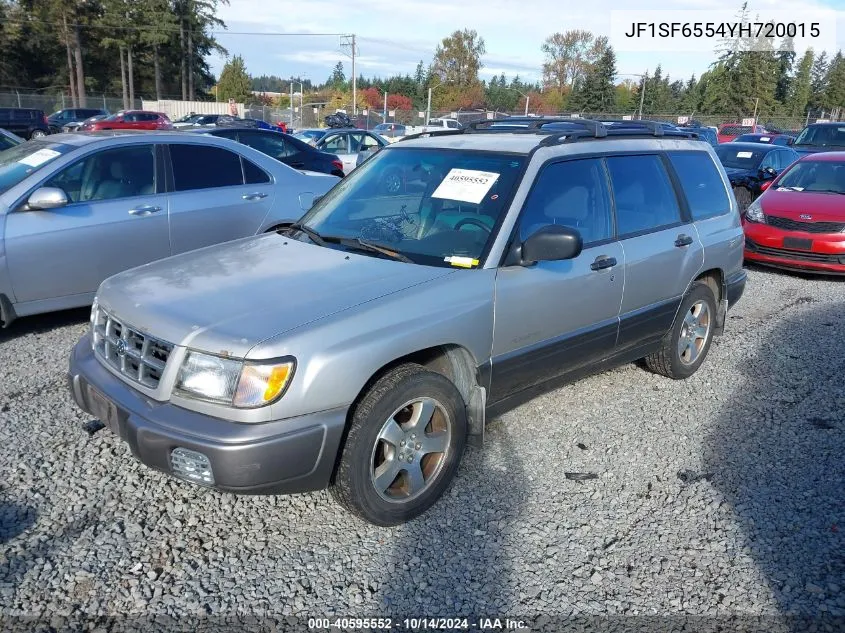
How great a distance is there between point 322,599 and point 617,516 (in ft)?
5.03

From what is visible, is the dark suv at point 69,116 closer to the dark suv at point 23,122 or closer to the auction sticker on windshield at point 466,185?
the dark suv at point 23,122

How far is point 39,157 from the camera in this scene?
5.61 meters

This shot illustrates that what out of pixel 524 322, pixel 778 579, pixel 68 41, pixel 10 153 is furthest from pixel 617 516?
pixel 68 41

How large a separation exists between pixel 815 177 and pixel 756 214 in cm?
127

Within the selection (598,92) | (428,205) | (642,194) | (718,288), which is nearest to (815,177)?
(718,288)

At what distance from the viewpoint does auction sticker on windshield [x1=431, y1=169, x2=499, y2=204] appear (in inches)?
145

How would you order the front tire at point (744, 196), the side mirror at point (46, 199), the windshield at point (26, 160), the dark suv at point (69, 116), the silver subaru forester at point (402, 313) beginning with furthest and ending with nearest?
the dark suv at point (69, 116), the front tire at point (744, 196), the windshield at point (26, 160), the side mirror at point (46, 199), the silver subaru forester at point (402, 313)

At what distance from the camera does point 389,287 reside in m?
3.12

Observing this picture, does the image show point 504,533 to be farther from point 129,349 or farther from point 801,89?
point 801,89

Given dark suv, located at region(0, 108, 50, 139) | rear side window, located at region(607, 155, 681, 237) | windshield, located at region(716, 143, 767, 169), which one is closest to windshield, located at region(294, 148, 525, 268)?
rear side window, located at region(607, 155, 681, 237)

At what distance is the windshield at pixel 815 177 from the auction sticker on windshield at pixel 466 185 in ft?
25.3

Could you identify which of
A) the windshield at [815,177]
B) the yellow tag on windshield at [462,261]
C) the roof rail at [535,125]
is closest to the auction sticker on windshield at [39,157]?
the roof rail at [535,125]

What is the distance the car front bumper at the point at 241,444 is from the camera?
263cm

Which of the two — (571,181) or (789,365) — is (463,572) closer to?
(571,181)
